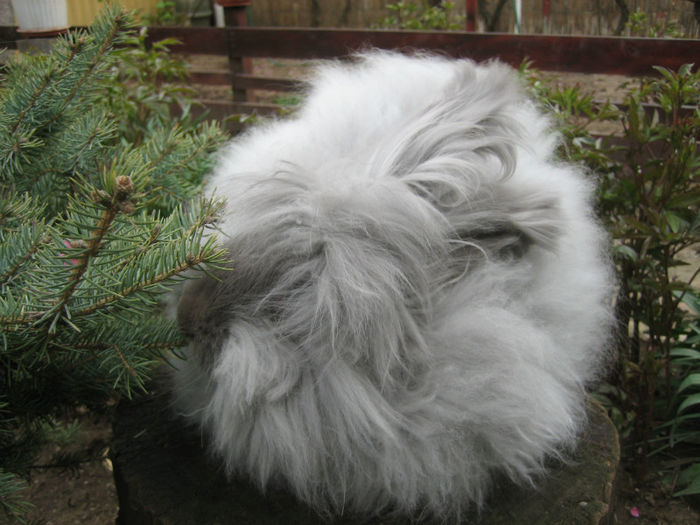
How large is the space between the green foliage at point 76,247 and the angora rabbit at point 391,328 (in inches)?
5.4

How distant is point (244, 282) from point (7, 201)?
0.43 meters

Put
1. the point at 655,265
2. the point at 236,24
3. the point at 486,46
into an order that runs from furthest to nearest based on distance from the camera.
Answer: the point at 236,24
the point at 486,46
the point at 655,265

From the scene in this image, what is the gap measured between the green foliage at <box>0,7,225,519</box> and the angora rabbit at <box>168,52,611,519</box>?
0.45 ft

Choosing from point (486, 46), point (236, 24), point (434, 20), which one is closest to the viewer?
point (486, 46)

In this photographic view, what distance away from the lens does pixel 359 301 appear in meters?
1.06

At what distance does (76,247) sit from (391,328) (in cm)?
50

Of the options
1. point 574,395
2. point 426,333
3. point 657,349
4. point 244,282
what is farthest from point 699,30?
point 244,282

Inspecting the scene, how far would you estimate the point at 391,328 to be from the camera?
Answer: 108cm

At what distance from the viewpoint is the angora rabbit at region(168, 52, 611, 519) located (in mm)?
1072

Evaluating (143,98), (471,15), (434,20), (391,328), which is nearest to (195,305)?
(391,328)

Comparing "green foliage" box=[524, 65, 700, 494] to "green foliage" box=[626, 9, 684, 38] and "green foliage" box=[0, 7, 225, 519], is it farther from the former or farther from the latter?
"green foliage" box=[0, 7, 225, 519]

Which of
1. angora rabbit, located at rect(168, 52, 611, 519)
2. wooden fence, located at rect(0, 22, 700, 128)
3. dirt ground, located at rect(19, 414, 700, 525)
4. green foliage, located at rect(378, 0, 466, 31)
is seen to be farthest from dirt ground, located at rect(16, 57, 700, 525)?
green foliage, located at rect(378, 0, 466, 31)

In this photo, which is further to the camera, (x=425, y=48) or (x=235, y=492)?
(x=425, y=48)

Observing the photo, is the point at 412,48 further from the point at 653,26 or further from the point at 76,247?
the point at 76,247
